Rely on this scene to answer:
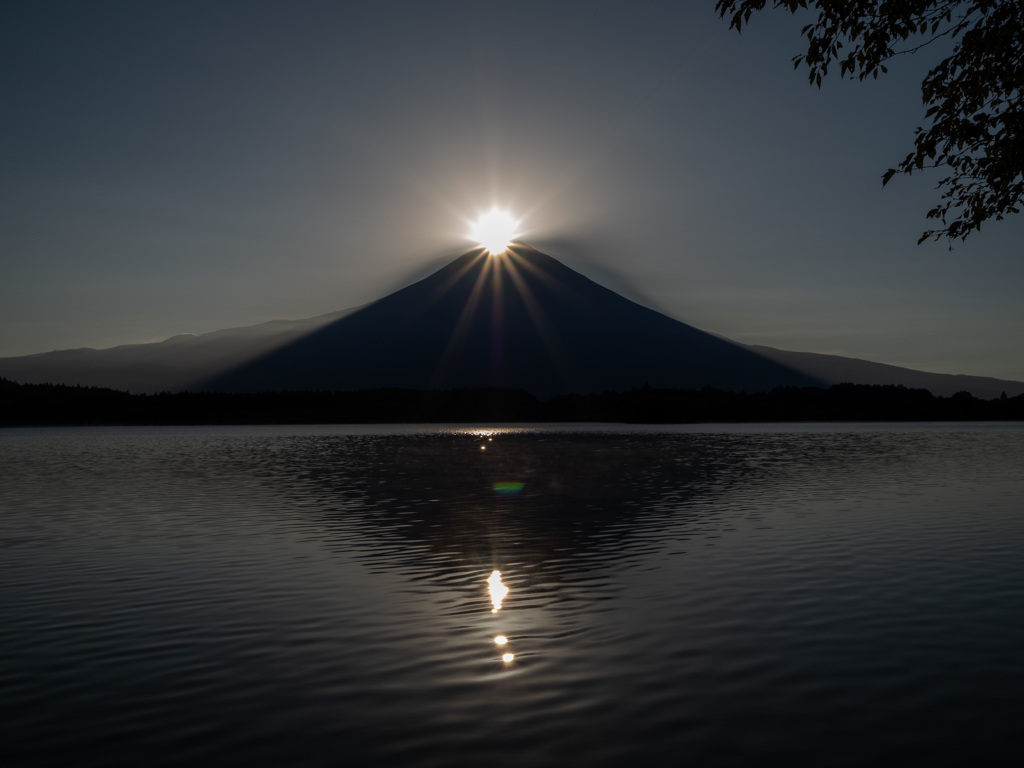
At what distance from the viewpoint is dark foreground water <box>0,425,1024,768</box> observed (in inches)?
370

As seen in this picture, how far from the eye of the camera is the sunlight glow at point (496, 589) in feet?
54.2

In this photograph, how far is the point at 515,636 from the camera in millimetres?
13922

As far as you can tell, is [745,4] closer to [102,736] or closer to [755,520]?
[102,736]

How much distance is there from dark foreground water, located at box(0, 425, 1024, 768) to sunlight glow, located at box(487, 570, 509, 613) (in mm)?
111

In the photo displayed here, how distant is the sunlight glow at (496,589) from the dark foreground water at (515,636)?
0.37ft

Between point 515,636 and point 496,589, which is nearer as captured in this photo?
point 515,636

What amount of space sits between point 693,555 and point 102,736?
15521 mm

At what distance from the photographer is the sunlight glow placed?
16.5 metres

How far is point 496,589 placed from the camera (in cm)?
1808

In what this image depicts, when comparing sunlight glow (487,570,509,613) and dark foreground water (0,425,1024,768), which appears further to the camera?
sunlight glow (487,570,509,613)

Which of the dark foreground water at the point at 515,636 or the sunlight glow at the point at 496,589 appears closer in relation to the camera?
the dark foreground water at the point at 515,636

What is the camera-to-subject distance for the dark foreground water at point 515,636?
30.8 ft

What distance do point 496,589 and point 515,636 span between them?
4.18 metres

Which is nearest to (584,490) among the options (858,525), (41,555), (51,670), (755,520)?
(755,520)
